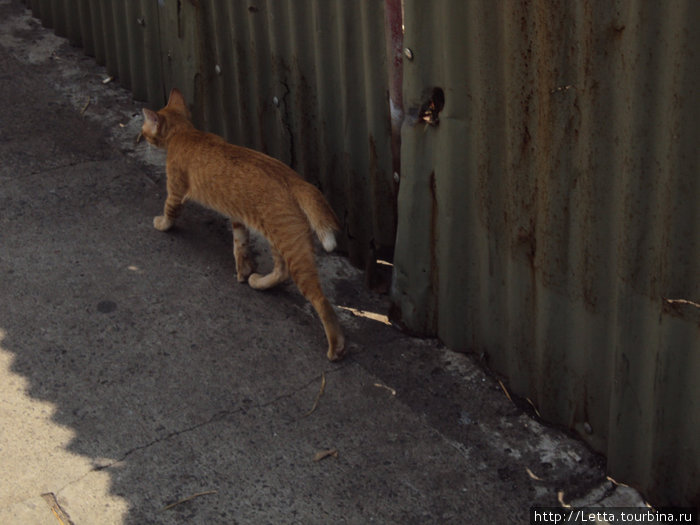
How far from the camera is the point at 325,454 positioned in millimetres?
3904

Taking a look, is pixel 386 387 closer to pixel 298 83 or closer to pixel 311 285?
pixel 311 285

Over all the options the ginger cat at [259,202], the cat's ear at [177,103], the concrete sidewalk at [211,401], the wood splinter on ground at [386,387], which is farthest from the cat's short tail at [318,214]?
the cat's ear at [177,103]

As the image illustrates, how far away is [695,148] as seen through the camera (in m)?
3.08

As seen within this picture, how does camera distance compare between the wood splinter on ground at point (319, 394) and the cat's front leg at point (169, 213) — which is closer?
the wood splinter on ground at point (319, 394)

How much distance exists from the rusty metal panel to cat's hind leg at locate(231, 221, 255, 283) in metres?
0.93

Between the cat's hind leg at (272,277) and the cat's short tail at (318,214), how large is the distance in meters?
0.40

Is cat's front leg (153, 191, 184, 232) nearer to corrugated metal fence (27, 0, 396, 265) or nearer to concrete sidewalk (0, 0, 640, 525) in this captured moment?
concrete sidewalk (0, 0, 640, 525)

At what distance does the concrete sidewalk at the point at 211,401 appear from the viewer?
3.67m

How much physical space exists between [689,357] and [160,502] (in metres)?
2.02

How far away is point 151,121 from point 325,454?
2.33 meters

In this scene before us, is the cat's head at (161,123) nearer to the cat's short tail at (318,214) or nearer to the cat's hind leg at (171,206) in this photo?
the cat's hind leg at (171,206)

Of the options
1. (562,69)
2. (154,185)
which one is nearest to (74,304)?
(154,185)

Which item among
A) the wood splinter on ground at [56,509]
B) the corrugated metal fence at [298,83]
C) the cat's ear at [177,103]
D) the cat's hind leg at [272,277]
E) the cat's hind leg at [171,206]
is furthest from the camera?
the cat's ear at [177,103]

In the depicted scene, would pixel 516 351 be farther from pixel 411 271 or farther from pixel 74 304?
pixel 74 304
